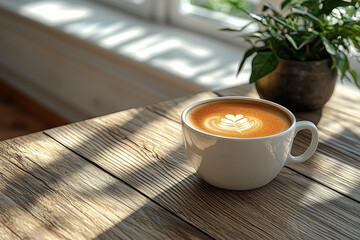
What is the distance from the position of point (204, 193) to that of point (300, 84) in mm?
317

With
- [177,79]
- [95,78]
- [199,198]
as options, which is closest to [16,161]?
[199,198]

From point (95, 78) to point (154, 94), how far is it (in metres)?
0.36

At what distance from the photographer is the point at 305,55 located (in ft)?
2.93

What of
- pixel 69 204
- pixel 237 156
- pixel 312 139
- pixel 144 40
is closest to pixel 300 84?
pixel 312 139

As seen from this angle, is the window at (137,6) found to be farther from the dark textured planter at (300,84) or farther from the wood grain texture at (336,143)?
the dark textured planter at (300,84)

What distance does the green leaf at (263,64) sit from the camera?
86 centimetres

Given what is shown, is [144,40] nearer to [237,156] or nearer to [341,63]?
[341,63]

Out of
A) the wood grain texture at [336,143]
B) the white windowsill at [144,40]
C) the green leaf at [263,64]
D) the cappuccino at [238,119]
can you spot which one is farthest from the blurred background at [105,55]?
the cappuccino at [238,119]

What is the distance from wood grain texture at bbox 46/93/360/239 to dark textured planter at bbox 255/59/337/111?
0.18 meters

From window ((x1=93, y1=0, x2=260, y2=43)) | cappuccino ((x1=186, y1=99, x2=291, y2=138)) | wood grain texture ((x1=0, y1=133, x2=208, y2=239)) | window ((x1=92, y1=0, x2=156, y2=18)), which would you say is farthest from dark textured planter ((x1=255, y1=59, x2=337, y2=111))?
window ((x1=92, y1=0, x2=156, y2=18))

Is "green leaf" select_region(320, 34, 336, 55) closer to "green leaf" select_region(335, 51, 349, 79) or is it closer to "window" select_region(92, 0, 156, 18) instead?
"green leaf" select_region(335, 51, 349, 79)

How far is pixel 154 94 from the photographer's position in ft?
5.87

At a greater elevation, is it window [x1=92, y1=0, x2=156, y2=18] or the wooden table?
the wooden table

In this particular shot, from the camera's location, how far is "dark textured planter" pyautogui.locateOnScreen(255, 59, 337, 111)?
895 mm
